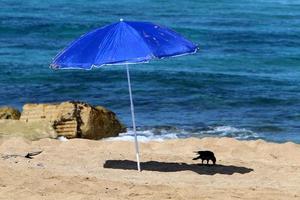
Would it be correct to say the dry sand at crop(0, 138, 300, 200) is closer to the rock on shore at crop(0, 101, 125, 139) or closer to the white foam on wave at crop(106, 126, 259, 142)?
the rock on shore at crop(0, 101, 125, 139)

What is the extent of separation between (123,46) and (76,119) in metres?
4.62

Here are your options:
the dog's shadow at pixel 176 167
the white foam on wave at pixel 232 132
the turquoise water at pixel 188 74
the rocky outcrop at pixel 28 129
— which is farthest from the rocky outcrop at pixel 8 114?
the dog's shadow at pixel 176 167

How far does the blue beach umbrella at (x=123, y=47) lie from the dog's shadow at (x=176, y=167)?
63.3 inches

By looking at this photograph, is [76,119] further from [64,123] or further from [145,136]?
[145,136]

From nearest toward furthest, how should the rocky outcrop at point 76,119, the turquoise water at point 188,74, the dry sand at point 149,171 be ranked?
1. the dry sand at point 149,171
2. the rocky outcrop at point 76,119
3. the turquoise water at point 188,74

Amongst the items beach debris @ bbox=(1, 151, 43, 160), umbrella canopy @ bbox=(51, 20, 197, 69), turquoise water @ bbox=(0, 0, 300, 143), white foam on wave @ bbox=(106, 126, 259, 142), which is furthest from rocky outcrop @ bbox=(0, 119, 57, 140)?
umbrella canopy @ bbox=(51, 20, 197, 69)

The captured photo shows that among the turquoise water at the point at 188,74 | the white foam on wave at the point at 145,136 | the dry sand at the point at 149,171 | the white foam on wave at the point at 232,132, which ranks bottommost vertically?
the dry sand at the point at 149,171

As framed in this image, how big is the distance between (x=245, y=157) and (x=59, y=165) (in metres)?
2.81

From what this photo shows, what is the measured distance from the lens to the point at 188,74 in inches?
904

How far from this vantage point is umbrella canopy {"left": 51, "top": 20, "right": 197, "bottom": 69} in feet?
30.0

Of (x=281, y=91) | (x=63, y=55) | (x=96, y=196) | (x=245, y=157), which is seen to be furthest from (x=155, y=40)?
(x=281, y=91)

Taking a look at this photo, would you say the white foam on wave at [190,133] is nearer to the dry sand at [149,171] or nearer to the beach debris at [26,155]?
the dry sand at [149,171]

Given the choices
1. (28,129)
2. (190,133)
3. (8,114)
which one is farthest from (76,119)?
(190,133)

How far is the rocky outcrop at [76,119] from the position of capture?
13.5 m
